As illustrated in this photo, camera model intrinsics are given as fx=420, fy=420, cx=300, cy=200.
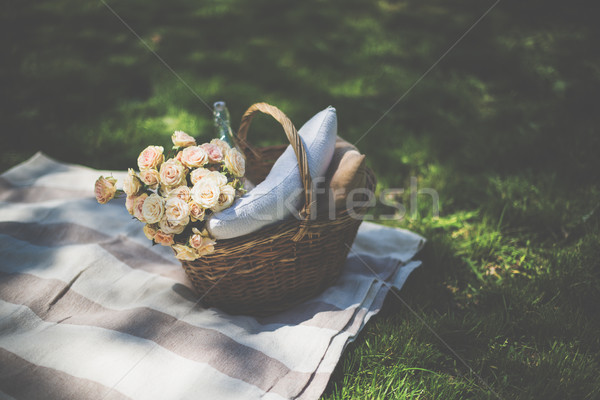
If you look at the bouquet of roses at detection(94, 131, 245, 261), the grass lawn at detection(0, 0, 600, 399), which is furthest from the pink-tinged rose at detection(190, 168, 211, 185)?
the grass lawn at detection(0, 0, 600, 399)

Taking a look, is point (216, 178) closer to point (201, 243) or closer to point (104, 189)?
point (201, 243)

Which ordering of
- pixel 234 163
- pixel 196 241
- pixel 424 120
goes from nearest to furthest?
pixel 196 241 < pixel 234 163 < pixel 424 120

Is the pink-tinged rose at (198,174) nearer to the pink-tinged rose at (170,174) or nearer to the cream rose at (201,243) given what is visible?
the pink-tinged rose at (170,174)

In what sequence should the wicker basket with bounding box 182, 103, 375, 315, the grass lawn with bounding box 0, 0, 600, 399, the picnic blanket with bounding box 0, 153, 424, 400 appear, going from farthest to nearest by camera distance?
the grass lawn with bounding box 0, 0, 600, 399, the wicker basket with bounding box 182, 103, 375, 315, the picnic blanket with bounding box 0, 153, 424, 400

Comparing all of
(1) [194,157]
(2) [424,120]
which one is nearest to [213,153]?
(1) [194,157]

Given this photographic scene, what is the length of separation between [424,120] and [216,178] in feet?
7.03

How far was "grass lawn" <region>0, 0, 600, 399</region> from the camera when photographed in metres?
1.66

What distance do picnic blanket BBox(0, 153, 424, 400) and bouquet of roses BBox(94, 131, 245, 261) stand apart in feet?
1.17

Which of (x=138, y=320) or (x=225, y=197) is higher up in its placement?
(x=225, y=197)

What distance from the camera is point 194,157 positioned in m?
1.55

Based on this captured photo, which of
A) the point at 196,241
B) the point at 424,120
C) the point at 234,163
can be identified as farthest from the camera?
the point at 424,120

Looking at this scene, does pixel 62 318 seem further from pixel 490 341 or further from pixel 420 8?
pixel 420 8

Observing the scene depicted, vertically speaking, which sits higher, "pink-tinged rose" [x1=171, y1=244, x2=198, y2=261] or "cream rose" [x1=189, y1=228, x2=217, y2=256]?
"cream rose" [x1=189, y1=228, x2=217, y2=256]

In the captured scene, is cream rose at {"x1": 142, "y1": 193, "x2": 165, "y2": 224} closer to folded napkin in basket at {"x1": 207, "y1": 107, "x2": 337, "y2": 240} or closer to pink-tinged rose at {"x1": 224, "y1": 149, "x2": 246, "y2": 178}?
folded napkin in basket at {"x1": 207, "y1": 107, "x2": 337, "y2": 240}
